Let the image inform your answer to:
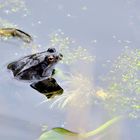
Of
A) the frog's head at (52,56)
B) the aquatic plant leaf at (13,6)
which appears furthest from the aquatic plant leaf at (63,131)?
the aquatic plant leaf at (13,6)

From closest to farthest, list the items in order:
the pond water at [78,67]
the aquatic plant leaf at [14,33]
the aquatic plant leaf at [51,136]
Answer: the aquatic plant leaf at [51,136]
the pond water at [78,67]
the aquatic plant leaf at [14,33]

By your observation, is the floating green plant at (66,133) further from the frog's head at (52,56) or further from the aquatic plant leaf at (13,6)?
the aquatic plant leaf at (13,6)

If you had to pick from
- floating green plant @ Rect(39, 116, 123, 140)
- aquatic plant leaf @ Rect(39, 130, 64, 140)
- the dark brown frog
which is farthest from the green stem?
the dark brown frog

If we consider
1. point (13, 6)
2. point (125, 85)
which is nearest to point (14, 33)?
point (13, 6)

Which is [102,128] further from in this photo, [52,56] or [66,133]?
[52,56]

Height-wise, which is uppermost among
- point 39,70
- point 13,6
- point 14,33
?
point 13,6

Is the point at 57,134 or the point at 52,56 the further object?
the point at 52,56
